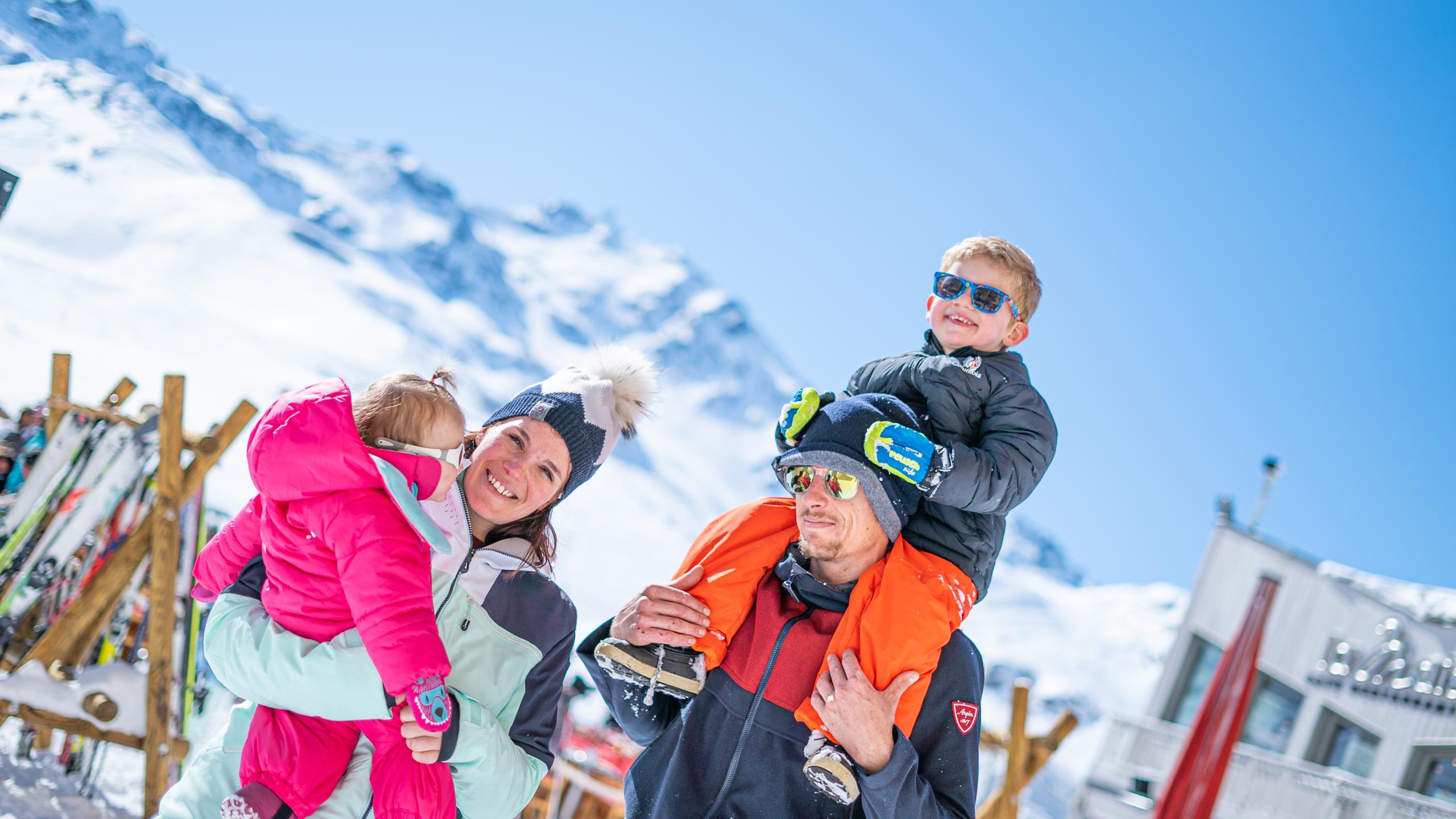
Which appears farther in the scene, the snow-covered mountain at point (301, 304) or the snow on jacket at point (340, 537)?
the snow-covered mountain at point (301, 304)

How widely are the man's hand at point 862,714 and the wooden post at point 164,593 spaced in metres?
4.12

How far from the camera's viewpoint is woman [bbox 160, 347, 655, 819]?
1917mm

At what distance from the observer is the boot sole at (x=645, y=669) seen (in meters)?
2.08

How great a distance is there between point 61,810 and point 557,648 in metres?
4.46

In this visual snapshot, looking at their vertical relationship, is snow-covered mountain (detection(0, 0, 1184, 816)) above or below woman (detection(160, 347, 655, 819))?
above

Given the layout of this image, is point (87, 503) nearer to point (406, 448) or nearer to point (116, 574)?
point (116, 574)

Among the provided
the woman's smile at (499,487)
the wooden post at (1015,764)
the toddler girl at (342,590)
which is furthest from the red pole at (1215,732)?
the toddler girl at (342,590)

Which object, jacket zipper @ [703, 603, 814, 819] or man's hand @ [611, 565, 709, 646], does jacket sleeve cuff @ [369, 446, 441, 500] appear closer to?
man's hand @ [611, 565, 709, 646]

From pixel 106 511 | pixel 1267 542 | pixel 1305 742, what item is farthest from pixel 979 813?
pixel 1267 542

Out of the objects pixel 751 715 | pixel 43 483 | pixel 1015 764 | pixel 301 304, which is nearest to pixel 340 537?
pixel 751 715

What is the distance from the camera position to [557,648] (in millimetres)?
2354

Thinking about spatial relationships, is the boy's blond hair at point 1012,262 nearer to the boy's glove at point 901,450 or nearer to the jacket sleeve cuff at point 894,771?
the boy's glove at point 901,450

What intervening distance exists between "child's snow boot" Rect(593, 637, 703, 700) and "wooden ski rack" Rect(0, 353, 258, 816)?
3.20 meters

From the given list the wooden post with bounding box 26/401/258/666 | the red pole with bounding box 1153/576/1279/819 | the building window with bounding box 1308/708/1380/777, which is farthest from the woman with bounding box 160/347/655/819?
the building window with bounding box 1308/708/1380/777
